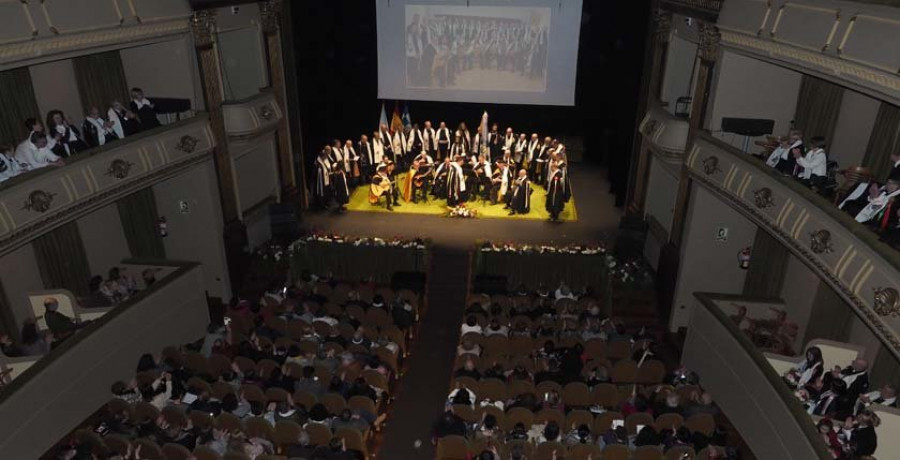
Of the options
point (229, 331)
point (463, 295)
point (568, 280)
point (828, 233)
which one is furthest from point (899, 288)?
point (229, 331)

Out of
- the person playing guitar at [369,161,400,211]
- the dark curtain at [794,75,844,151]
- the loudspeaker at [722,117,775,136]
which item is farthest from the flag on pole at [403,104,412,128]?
the dark curtain at [794,75,844,151]

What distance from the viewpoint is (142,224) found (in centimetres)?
1507

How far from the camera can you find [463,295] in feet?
50.4

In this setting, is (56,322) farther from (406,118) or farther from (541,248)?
(406,118)

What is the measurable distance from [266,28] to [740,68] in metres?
11.6

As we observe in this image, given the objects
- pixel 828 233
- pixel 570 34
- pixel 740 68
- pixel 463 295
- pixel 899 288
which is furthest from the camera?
pixel 570 34

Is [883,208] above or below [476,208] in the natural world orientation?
above

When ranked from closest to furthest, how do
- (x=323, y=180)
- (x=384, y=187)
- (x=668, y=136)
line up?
1. (x=668, y=136)
2. (x=384, y=187)
3. (x=323, y=180)

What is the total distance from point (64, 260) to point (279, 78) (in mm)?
7216

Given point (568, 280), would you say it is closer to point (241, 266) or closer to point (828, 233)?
point (828, 233)

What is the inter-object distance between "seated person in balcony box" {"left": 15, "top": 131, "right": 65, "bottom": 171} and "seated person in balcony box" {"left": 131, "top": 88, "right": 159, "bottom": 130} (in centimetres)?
254

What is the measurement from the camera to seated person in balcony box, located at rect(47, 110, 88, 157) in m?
11.3

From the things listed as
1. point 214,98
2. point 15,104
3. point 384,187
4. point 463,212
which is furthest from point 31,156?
point 463,212

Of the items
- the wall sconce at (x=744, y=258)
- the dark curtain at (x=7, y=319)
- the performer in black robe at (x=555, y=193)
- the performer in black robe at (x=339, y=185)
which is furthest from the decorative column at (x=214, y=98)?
the wall sconce at (x=744, y=258)
